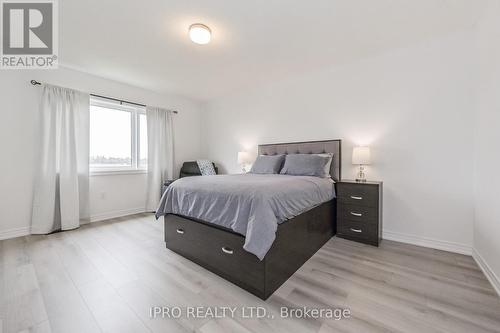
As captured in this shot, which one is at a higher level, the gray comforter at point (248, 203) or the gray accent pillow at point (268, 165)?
the gray accent pillow at point (268, 165)

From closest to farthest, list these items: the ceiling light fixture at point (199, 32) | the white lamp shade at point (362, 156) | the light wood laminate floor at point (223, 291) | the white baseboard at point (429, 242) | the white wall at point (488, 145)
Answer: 1. the light wood laminate floor at point (223, 291)
2. the white wall at point (488, 145)
3. the ceiling light fixture at point (199, 32)
4. the white baseboard at point (429, 242)
5. the white lamp shade at point (362, 156)

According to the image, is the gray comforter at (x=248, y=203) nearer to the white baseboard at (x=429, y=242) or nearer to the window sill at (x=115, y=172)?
the white baseboard at (x=429, y=242)

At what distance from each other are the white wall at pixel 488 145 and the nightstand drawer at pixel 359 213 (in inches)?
33.5

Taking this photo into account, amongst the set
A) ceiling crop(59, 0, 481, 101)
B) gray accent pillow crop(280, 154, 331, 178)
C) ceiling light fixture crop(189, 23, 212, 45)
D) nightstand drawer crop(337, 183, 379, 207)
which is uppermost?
ceiling crop(59, 0, 481, 101)

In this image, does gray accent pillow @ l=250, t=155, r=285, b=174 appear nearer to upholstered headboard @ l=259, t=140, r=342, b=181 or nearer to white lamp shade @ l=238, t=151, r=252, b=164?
upholstered headboard @ l=259, t=140, r=342, b=181

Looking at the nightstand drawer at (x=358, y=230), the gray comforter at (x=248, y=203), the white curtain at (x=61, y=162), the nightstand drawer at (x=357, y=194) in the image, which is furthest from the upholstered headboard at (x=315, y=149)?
the white curtain at (x=61, y=162)

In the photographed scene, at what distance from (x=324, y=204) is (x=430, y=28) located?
2188mm

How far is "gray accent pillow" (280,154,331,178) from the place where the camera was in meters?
2.74

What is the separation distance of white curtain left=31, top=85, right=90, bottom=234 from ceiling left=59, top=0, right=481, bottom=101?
1.94 ft

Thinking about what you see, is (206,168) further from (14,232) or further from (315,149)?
(14,232)

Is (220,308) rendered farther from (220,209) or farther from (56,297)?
(56,297)

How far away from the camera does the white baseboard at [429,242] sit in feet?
7.14

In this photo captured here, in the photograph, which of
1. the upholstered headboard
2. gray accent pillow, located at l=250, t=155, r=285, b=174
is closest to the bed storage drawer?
gray accent pillow, located at l=250, t=155, r=285, b=174

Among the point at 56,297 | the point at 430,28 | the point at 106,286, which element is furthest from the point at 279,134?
the point at 56,297
